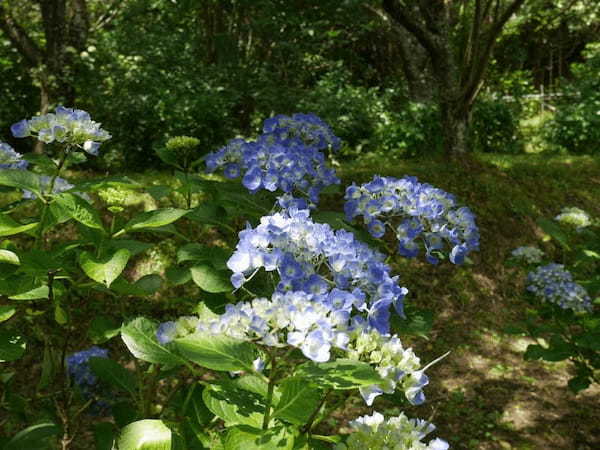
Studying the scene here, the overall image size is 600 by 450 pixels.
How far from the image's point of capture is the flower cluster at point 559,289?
261 cm

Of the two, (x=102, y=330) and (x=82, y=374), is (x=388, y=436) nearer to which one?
(x=102, y=330)

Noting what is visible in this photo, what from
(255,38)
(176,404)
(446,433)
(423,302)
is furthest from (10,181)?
(255,38)

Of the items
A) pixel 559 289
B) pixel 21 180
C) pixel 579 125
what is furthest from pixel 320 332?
pixel 579 125

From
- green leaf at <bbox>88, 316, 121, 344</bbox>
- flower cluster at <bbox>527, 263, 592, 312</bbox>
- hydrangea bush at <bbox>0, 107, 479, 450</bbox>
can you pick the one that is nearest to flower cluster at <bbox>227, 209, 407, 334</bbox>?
hydrangea bush at <bbox>0, 107, 479, 450</bbox>

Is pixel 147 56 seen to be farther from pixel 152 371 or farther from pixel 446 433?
pixel 152 371

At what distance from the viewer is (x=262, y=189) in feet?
5.04

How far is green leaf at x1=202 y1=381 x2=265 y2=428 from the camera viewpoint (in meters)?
0.88

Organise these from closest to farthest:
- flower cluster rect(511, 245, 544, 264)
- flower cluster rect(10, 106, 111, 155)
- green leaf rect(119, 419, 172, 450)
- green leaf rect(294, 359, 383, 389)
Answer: green leaf rect(294, 359, 383, 389) < green leaf rect(119, 419, 172, 450) < flower cluster rect(10, 106, 111, 155) < flower cluster rect(511, 245, 544, 264)

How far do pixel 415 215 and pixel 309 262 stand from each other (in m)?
0.47

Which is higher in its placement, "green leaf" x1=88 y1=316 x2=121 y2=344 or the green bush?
"green leaf" x1=88 y1=316 x2=121 y2=344

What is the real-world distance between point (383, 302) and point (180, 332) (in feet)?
1.23

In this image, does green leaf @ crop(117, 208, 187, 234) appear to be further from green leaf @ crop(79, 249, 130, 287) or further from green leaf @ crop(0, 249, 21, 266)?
green leaf @ crop(0, 249, 21, 266)

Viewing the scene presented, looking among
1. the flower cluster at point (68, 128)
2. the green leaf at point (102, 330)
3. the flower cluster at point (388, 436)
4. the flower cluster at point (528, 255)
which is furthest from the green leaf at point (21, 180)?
the flower cluster at point (528, 255)

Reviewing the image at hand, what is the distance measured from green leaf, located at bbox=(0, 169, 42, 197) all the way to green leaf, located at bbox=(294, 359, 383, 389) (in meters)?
0.69
